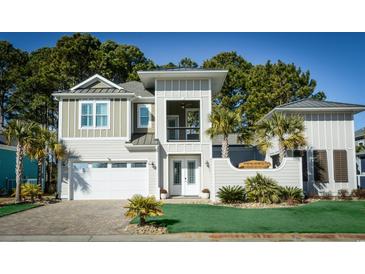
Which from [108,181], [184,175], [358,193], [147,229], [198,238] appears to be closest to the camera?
[198,238]

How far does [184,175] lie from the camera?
18.1 metres

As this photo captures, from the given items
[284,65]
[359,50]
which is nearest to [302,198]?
[359,50]

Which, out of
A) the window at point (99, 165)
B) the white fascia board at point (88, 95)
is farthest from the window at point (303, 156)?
Result: the window at point (99, 165)

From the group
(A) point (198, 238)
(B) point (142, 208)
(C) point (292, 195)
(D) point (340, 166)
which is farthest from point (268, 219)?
(D) point (340, 166)

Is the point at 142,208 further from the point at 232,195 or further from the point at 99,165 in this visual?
the point at 99,165

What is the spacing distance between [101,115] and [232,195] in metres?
8.73

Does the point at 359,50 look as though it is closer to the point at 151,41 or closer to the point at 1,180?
the point at 151,41

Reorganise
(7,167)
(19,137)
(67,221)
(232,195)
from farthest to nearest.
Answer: (7,167)
(19,137)
(232,195)
(67,221)

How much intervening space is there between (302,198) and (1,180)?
65.6 feet

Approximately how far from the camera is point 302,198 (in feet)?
50.2

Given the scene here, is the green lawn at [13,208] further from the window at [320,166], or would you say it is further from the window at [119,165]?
the window at [320,166]

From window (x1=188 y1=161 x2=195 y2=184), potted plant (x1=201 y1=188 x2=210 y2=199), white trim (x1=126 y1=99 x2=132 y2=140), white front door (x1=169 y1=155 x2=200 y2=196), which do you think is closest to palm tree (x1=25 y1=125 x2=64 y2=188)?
white trim (x1=126 y1=99 x2=132 y2=140)

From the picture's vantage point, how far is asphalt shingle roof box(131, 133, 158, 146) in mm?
17609

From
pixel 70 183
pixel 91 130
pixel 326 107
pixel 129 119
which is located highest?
pixel 326 107
